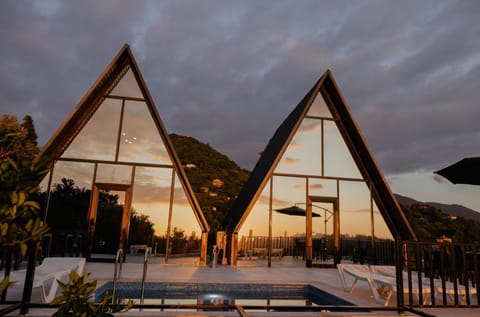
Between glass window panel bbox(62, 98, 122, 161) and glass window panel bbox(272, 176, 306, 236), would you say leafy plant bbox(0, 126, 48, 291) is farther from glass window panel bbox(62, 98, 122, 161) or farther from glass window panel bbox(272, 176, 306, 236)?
glass window panel bbox(272, 176, 306, 236)

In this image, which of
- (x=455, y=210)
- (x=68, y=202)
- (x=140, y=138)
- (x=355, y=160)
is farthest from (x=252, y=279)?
(x=455, y=210)

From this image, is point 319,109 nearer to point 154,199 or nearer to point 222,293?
point 154,199

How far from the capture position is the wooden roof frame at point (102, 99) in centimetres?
952

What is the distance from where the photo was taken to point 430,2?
502 inches

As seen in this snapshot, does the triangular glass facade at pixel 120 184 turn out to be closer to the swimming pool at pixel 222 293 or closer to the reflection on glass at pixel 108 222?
the reflection on glass at pixel 108 222

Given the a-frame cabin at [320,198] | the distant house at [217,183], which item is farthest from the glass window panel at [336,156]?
the distant house at [217,183]

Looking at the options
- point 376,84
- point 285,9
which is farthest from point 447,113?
point 285,9

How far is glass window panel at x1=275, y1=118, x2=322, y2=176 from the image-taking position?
1084 centimetres

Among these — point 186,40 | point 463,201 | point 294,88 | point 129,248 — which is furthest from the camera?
point 294,88

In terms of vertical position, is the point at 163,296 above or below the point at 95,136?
below

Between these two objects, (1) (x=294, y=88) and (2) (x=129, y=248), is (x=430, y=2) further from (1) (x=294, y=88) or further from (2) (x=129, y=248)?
(2) (x=129, y=248)

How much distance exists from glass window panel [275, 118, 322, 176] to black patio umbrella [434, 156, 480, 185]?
5046mm

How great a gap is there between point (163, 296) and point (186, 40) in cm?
1441

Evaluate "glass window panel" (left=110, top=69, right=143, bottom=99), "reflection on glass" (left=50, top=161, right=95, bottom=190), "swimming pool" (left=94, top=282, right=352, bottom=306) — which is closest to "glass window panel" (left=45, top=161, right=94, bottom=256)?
"reflection on glass" (left=50, top=161, right=95, bottom=190)
